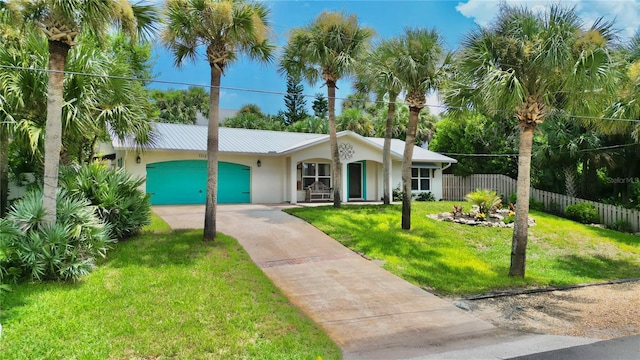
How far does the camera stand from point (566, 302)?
25.3ft

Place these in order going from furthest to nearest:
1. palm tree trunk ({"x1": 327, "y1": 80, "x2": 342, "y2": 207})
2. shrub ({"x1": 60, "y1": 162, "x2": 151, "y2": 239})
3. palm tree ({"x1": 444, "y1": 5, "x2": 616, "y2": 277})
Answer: palm tree trunk ({"x1": 327, "y1": 80, "x2": 342, "y2": 207}) < shrub ({"x1": 60, "y1": 162, "x2": 151, "y2": 239}) < palm tree ({"x1": 444, "y1": 5, "x2": 616, "y2": 277})

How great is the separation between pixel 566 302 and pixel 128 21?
34.2ft

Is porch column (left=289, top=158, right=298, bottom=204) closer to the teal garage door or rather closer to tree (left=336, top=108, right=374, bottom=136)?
the teal garage door

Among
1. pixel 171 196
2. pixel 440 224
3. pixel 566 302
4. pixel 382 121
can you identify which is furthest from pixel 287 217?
pixel 382 121

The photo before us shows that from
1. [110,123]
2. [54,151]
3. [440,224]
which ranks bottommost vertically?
[440,224]

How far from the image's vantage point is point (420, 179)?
23.6m

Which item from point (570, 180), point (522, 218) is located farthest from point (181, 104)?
point (522, 218)

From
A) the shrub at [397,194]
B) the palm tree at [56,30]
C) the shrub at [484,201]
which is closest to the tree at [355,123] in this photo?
the shrub at [397,194]

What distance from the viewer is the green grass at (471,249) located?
905 cm

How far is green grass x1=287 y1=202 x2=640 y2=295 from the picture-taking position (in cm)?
905

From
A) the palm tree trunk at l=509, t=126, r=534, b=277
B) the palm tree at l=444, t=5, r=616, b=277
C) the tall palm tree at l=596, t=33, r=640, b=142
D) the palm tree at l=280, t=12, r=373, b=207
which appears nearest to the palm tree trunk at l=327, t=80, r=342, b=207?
the palm tree at l=280, t=12, r=373, b=207

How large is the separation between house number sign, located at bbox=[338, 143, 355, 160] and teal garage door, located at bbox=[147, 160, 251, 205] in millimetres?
4877

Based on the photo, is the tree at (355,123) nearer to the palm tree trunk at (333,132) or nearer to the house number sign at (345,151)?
the house number sign at (345,151)

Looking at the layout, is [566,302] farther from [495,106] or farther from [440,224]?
[440,224]
